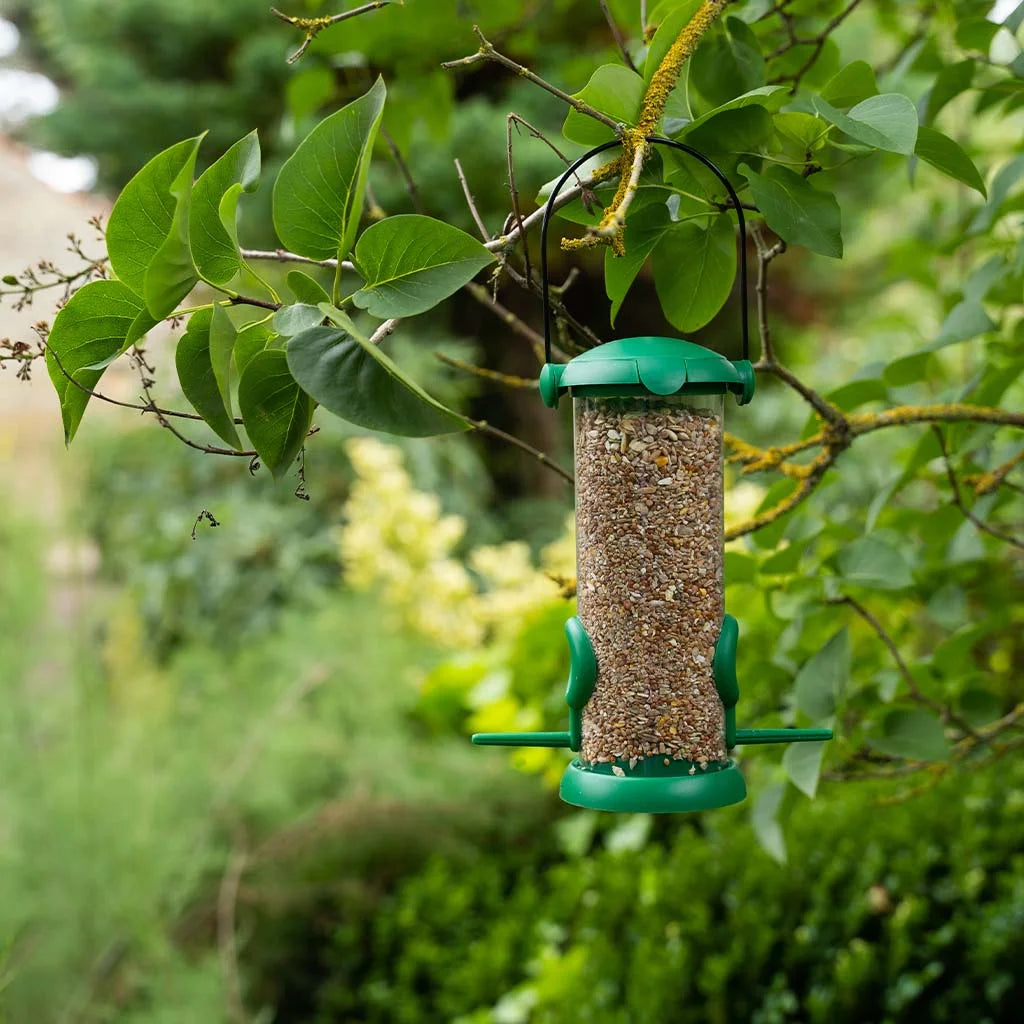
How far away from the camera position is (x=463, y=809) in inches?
116

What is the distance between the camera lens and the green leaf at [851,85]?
32.1 inches

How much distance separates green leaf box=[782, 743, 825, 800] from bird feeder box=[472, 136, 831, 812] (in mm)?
62

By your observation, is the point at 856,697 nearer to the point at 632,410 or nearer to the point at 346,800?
the point at 632,410

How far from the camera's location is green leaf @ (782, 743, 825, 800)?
1.07m

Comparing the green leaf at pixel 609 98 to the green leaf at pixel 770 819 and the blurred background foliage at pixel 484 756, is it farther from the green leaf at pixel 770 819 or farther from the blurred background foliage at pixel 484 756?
the green leaf at pixel 770 819

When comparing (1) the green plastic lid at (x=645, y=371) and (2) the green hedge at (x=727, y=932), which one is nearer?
(1) the green plastic lid at (x=645, y=371)

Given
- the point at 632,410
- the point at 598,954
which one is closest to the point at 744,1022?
the point at 598,954

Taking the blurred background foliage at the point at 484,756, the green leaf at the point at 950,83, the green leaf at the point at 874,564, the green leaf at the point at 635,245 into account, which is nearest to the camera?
the green leaf at the point at 635,245

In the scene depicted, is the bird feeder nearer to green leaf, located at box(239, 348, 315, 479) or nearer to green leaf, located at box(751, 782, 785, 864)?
green leaf, located at box(751, 782, 785, 864)

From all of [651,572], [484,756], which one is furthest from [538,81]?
[484,756]

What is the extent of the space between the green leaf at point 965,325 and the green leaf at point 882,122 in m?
0.52

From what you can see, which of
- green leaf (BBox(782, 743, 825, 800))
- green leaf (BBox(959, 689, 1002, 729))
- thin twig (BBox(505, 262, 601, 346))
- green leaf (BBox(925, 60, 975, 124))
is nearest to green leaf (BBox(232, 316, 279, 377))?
thin twig (BBox(505, 262, 601, 346))

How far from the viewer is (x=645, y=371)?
36.1 inches

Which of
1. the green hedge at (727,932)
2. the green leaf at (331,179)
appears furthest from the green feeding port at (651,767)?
the green hedge at (727,932)
